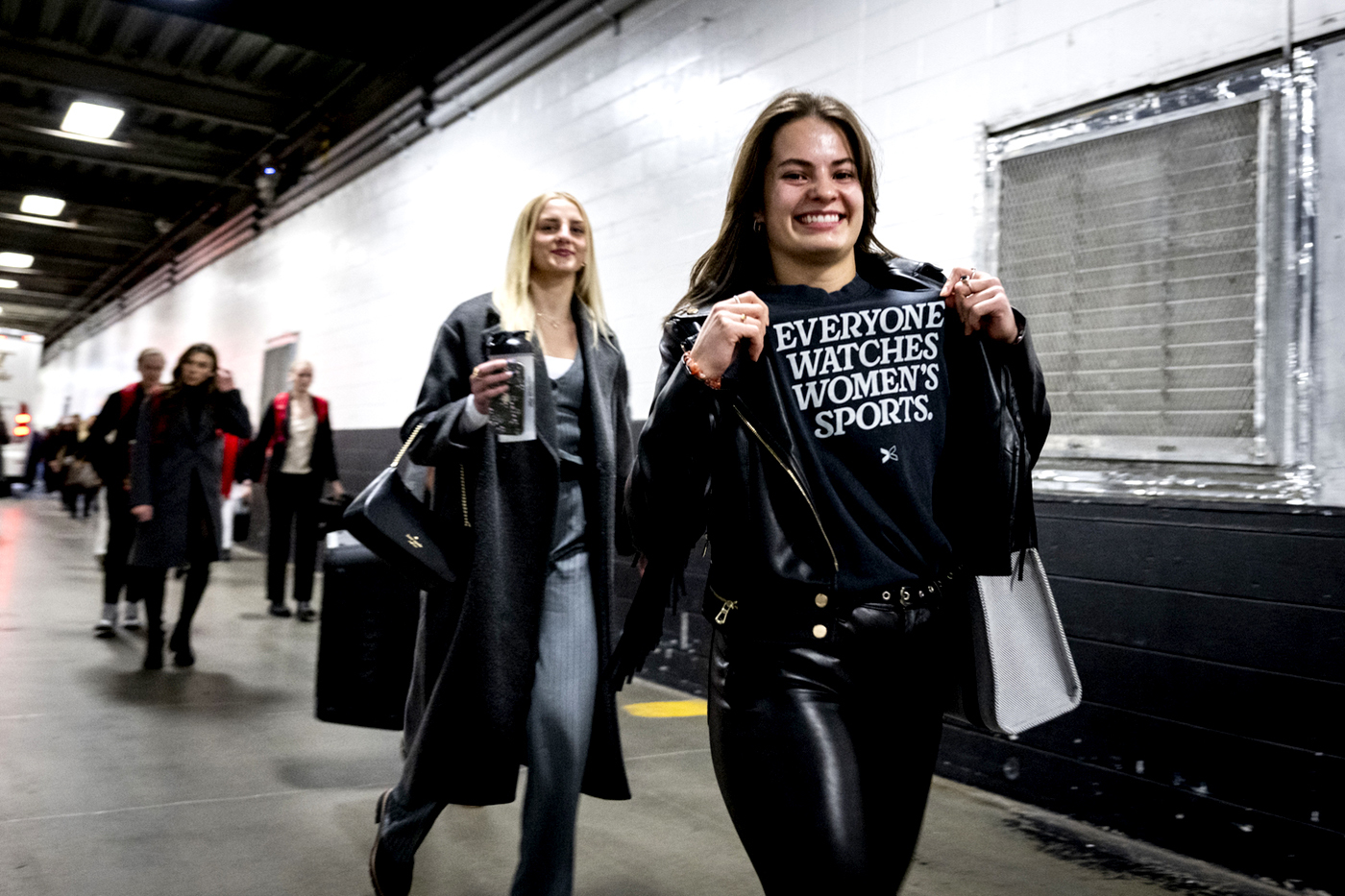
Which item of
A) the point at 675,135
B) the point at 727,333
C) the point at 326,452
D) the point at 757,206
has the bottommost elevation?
the point at 326,452

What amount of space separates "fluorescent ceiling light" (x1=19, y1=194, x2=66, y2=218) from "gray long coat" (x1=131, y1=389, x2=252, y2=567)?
11027mm

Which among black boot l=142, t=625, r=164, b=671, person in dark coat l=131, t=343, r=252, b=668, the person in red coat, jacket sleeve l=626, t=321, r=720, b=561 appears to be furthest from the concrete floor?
the person in red coat

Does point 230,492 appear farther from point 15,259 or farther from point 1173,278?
point 15,259

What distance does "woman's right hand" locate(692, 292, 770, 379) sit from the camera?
142cm

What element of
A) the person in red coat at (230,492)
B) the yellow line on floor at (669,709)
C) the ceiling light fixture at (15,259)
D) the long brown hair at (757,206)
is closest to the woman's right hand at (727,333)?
the long brown hair at (757,206)

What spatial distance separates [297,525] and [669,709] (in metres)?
3.45

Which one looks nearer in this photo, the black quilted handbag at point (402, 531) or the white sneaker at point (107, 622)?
the black quilted handbag at point (402, 531)

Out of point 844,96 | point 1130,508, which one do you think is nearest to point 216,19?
point 844,96

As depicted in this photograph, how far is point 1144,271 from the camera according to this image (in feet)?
11.4

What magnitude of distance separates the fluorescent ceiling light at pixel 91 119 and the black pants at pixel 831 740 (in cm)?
1111

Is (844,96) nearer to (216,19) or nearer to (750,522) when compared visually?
(750,522)

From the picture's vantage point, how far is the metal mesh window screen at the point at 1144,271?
10.6ft

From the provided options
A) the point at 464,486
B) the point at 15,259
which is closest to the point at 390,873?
the point at 464,486

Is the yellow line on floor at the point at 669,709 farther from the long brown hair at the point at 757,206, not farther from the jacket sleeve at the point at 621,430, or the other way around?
the long brown hair at the point at 757,206
